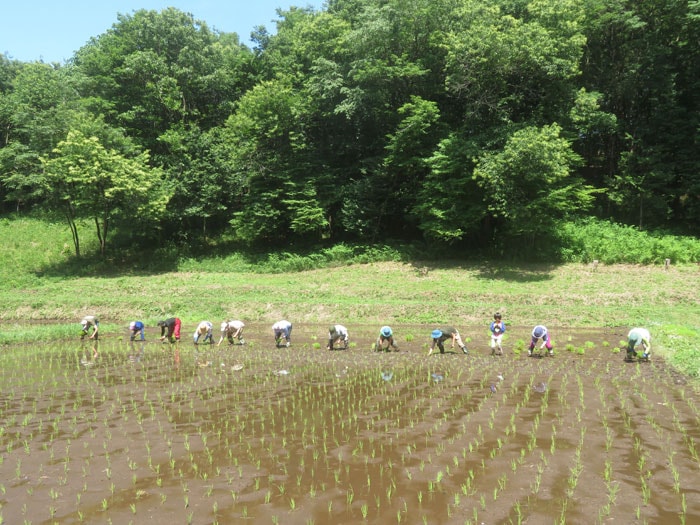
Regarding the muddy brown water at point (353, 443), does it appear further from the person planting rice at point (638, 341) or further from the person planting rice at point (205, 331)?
the person planting rice at point (205, 331)

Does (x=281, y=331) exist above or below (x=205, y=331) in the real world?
above

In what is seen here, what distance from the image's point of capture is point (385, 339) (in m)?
17.7

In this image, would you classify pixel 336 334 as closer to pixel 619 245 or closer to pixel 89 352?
pixel 89 352

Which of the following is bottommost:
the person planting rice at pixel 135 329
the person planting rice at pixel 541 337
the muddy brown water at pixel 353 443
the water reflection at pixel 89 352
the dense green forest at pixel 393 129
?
the water reflection at pixel 89 352

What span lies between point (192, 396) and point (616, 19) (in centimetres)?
3982

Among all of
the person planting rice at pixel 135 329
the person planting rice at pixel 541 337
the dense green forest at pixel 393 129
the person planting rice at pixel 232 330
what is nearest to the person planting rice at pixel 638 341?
the person planting rice at pixel 541 337

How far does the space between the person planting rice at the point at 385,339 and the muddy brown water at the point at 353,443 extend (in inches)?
82.4

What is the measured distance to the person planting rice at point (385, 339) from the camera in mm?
16609

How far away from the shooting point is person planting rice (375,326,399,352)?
16.6 meters

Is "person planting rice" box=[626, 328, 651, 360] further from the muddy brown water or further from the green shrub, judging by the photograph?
the green shrub

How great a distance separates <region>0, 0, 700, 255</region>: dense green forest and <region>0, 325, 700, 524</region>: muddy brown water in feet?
63.7

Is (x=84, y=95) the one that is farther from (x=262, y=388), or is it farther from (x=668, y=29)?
(x=668, y=29)

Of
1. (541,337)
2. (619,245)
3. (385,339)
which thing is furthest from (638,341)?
(619,245)

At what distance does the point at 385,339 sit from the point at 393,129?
82.7 ft
